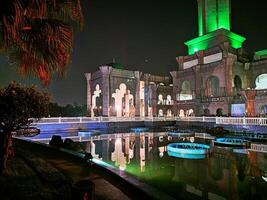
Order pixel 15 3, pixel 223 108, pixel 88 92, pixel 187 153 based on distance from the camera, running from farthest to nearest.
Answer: pixel 88 92 → pixel 223 108 → pixel 187 153 → pixel 15 3

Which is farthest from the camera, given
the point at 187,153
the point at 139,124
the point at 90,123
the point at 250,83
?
the point at 250,83

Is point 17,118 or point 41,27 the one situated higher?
point 41,27

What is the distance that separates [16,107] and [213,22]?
1889 inches

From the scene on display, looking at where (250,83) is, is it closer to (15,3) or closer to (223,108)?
(223,108)

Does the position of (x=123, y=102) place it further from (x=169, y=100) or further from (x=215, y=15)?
(x=215, y=15)

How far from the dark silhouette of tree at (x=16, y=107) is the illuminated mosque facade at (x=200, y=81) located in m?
31.4

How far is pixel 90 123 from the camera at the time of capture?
2836cm

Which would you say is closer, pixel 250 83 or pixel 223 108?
pixel 223 108

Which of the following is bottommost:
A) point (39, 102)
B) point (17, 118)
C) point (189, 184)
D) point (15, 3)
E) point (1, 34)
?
point (189, 184)

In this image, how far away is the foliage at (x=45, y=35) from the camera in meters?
4.18

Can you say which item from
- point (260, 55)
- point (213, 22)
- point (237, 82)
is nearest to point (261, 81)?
point (237, 82)

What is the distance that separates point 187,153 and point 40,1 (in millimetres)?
10861

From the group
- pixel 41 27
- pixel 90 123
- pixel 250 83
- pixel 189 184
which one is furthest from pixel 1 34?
pixel 250 83

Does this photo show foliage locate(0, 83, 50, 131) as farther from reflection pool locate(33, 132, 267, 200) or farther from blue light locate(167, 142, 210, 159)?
blue light locate(167, 142, 210, 159)
